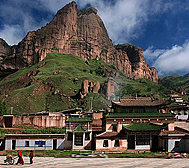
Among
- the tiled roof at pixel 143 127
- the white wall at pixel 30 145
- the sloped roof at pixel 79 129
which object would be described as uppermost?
the tiled roof at pixel 143 127

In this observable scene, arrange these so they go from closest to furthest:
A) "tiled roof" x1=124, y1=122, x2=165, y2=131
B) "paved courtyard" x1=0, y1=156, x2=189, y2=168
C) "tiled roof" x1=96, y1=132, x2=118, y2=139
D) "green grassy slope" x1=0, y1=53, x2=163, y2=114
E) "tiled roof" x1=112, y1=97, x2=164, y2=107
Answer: "paved courtyard" x1=0, y1=156, x2=189, y2=168
"tiled roof" x1=124, y1=122, x2=165, y2=131
"tiled roof" x1=96, y1=132, x2=118, y2=139
"tiled roof" x1=112, y1=97, x2=164, y2=107
"green grassy slope" x1=0, y1=53, x2=163, y2=114

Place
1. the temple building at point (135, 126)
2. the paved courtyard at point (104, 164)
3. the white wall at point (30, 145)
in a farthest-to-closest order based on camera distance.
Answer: the white wall at point (30, 145), the temple building at point (135, 126), the paved courtyard at point (104, 164)

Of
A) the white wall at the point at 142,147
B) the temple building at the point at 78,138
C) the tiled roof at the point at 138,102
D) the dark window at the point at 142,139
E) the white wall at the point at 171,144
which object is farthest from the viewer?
the tiled roof at the point at 138,102

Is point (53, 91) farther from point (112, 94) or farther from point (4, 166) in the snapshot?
point (4, 166)

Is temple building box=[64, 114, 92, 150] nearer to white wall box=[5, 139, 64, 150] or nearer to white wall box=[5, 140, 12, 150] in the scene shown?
white wall box=[5, 139, 64, 150]

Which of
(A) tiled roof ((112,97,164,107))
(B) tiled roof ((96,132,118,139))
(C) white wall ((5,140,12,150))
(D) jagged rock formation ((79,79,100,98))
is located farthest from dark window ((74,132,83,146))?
(D) jagged rock formation ((79,79,100,98))

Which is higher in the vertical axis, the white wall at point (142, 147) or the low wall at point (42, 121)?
the low wall at point (42, 121)

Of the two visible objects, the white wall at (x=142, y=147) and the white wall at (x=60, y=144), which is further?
the white wall at (x=60, y=144)

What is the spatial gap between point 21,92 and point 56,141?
328 feet

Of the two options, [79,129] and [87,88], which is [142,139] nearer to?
[79,129]

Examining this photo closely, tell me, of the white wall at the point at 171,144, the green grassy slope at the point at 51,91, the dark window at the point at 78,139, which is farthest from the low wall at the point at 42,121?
the green grassy slope at the point at 51,91

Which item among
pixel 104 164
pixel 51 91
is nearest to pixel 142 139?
pixel 104 164

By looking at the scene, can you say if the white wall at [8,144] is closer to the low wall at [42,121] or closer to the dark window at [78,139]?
the dark window at [78,139]

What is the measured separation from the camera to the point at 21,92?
133 meters
